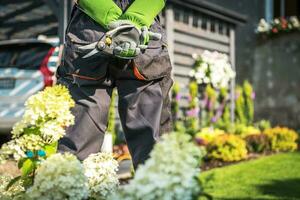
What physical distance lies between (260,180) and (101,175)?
4084 mm

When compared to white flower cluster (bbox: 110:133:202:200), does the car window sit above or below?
above

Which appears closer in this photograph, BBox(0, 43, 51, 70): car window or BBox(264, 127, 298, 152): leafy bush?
BBox(0, 43, 51, 70): car window

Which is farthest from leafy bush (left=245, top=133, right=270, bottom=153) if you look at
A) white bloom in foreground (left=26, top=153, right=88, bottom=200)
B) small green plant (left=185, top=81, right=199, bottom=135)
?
white bloom in foreground (left=26, top=153, right=88, bottom=200)

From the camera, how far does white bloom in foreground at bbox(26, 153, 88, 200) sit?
1450 millimetres

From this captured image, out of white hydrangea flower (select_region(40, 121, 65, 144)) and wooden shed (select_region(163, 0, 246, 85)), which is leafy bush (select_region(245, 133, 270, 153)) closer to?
wooden shed (select_region(163, 0, 246, 85))

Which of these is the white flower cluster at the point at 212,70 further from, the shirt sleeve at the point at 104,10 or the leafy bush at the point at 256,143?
the shirt sleeve at the point at 104,10

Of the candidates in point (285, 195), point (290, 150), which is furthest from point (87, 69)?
point (290, 150)

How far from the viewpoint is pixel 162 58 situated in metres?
2.37

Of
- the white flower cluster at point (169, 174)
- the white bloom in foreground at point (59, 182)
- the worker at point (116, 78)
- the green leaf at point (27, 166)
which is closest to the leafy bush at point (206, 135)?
the worker at point (116, 78)

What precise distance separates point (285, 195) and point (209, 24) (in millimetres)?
5441

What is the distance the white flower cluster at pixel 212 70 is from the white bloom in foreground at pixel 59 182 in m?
7.65

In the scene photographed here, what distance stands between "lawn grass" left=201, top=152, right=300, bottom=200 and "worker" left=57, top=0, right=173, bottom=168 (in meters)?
1.80

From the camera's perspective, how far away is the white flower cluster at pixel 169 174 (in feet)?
4.02

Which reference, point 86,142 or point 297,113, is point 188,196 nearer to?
point 86,142
